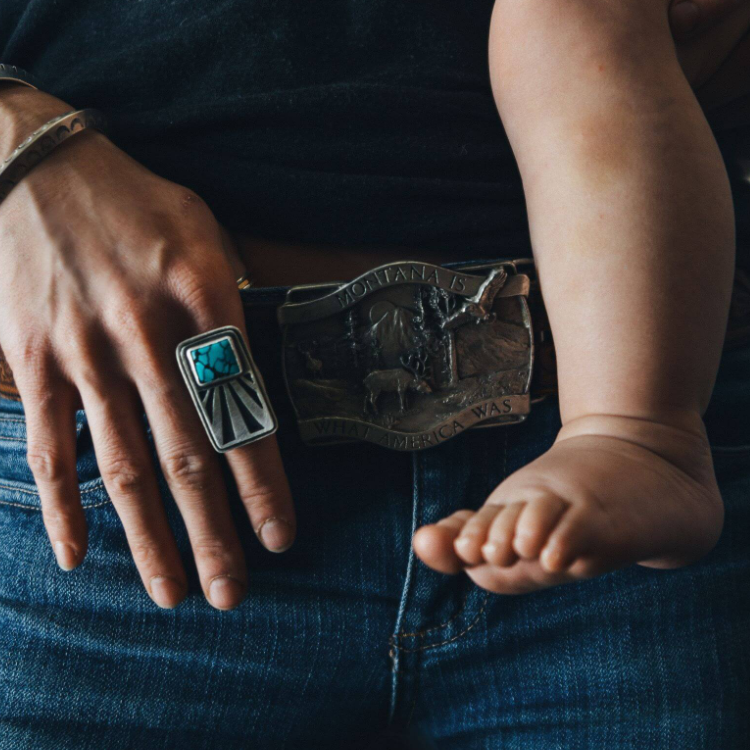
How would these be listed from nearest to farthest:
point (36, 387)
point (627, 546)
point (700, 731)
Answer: point (627, 546), point (36, 387), point (700, 731)

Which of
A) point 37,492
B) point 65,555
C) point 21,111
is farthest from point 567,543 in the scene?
point 21,111

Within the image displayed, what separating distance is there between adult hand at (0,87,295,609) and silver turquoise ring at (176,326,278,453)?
0.02 m

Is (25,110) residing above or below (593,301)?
above

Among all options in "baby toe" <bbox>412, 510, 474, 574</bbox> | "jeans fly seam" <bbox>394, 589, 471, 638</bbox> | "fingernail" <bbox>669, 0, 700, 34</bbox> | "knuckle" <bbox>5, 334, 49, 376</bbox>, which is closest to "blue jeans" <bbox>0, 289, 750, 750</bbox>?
"jeans fly seam" <bbox>394, 589, 471, 638</bbox>

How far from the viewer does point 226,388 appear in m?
0.67

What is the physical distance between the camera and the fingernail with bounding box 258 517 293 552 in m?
0.71

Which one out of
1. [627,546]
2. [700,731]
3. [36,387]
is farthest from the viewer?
[700,731]

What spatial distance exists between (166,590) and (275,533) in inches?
5.3

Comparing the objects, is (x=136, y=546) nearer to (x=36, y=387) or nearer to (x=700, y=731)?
(x=36, y=387)

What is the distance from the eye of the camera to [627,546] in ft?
1.93

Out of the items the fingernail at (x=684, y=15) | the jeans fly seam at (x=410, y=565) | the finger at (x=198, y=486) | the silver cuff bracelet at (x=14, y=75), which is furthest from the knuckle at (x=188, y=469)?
the fingernail at (x=684, y=15)

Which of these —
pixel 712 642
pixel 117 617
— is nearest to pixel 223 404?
pixel 117 617

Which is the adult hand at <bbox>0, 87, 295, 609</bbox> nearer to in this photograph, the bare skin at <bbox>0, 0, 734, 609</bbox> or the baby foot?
the bare skin at <bbox>0, 0, 734, 609</bbox>

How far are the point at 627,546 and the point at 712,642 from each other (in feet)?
1.16
